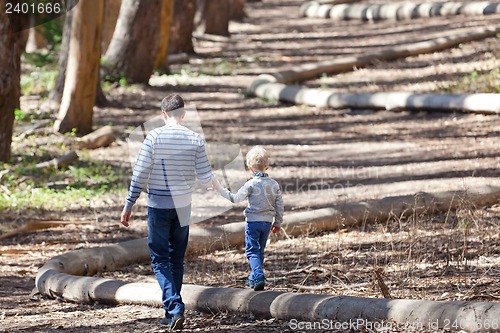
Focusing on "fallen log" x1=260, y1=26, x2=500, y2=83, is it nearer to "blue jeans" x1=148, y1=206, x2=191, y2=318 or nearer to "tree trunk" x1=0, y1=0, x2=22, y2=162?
"tree trunk" x1=0, y1=0, x2=22, y2=162

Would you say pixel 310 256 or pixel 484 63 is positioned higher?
pixel 484 63

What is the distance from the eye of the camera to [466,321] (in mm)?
5734

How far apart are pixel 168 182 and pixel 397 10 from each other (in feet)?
83.5

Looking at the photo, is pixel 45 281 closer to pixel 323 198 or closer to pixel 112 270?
pixel 112 270

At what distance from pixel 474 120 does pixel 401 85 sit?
13.5 feet

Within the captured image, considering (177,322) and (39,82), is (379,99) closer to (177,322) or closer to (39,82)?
(39,82)

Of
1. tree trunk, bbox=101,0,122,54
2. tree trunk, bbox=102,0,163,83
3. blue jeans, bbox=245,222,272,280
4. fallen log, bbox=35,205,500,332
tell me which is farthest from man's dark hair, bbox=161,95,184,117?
tree trunk, bbox=101,0,122,54

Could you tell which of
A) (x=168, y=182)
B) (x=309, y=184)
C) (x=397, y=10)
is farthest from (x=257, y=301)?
(x=397, y=10)

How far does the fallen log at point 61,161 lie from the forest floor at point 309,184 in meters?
0.18

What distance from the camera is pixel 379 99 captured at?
17672mm

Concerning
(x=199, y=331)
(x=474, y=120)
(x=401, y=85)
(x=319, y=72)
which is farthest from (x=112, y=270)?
(x=319, y=72)

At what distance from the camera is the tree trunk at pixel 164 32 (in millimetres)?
22422

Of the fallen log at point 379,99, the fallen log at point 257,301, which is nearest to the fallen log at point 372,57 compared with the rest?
the fallen log at point 379,99

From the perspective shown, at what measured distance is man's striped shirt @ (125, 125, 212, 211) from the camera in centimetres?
697
